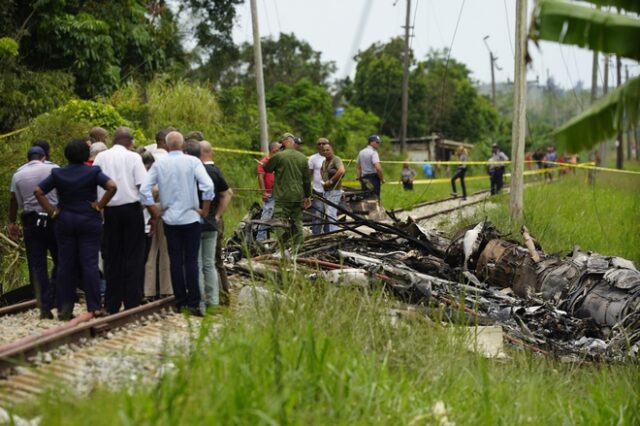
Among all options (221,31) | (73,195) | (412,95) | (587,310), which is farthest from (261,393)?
(412,95)

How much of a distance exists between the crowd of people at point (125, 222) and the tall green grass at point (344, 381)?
160 cm

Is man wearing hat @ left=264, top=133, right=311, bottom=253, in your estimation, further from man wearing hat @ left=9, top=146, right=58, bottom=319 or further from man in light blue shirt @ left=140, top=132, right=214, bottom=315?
man wearing hat @ left=9, top=146, right=58, bottom=319

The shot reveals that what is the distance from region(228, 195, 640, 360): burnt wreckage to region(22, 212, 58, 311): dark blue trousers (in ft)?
7.57

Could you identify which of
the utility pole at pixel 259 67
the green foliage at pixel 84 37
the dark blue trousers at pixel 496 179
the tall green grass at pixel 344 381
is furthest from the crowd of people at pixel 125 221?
the dark blue trousers at pixel 496 179

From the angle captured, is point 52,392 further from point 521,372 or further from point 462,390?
point 521,372

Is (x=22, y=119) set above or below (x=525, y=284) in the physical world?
above

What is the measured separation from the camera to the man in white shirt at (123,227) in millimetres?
10234

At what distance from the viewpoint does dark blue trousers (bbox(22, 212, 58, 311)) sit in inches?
424

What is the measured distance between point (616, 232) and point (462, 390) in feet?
47.7

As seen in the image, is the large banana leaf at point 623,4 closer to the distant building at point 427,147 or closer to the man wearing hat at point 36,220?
the man wearing hat at point 36,220

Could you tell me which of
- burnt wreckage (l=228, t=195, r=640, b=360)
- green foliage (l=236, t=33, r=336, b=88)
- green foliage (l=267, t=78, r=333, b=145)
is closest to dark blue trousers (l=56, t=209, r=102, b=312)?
burnt wreckage (l=228, t=195, r=640, b=360)

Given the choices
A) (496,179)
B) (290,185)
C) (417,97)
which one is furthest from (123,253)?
(417,97)

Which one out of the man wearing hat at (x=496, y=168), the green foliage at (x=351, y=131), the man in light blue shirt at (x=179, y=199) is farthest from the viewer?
the green foliage at (x=351, y=131)

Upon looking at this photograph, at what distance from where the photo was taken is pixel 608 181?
3744cm
